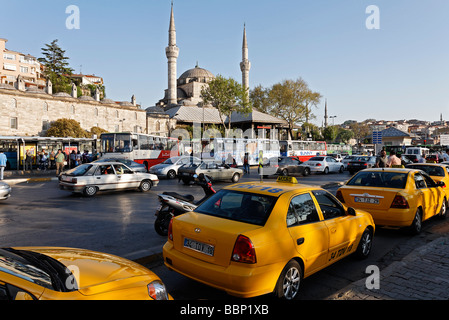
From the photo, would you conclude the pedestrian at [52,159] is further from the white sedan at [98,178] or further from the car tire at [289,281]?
the car tire at [289,281]

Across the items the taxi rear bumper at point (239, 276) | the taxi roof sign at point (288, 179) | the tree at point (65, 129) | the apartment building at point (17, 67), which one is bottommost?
the taxi rear bumper at point (239, 276)

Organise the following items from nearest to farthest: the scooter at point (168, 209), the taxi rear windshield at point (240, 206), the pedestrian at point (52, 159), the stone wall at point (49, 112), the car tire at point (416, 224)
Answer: the taxi rear windshield at point (240, 206), the scooter at point (168, 209), the car tire at point (416, 224), the pedestrian at point (52, 159), the stone wall at point (49, 112)

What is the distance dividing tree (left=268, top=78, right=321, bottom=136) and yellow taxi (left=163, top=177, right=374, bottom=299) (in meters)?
60.2

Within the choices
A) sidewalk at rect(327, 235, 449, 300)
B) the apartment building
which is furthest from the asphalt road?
the apartment building

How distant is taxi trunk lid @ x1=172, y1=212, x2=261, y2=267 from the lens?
11.9 ft

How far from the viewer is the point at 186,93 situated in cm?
9250

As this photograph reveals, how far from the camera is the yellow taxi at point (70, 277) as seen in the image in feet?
7.09

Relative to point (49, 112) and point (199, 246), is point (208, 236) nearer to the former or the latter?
point (199, 246)

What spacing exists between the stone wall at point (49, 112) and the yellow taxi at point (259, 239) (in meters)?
56.8

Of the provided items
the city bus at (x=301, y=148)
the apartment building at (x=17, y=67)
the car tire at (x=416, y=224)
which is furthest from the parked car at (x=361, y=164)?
the apartment building at (x=17, y=67)

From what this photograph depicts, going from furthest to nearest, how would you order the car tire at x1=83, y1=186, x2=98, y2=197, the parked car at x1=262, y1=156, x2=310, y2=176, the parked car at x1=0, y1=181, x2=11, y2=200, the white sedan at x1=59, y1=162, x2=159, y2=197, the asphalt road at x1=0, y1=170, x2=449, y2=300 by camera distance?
the parked car at x1=262, y1=156, x2=310, y2=176
the car tire at x1=83, y1=186, x2=98, y2=197
the white sedan at x1=59, y1=162, x2=159, y2=197
the parked car at x1=0, y1=181, x2=11, y2=200
the asphalt road at x1=0, y1=170, x2=449, y2=300

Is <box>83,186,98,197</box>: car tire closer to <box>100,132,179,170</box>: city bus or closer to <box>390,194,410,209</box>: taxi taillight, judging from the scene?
<box>390,194,410,209</box>: taxi taillight
